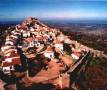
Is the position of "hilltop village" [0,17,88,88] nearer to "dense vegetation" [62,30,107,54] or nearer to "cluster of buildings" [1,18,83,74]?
"cluster of buildings" [1,18,83,74]

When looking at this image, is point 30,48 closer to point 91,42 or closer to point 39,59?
point 39,59

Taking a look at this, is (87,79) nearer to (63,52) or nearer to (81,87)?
(81,87)

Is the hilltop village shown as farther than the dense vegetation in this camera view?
No

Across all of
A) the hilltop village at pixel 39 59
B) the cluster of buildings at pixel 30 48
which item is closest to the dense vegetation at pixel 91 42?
the hilltop village at pixel 39 59

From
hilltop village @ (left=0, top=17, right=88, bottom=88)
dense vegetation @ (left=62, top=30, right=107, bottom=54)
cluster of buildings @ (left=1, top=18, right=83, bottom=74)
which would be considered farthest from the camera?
dense vegetation @ (left=62, top=30, right=107, bottom=54)

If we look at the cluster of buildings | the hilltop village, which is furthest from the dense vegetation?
the cluster of buildings

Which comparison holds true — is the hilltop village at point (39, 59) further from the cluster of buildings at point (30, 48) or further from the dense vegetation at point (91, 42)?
the dense vegetation at point (91, 42)

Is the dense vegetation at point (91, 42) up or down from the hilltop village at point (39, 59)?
down

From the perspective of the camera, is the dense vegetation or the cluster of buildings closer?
the cluster of buildings

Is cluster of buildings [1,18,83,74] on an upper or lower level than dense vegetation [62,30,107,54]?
upper

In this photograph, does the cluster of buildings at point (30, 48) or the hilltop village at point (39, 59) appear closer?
the hilltop village at point (39, 59)

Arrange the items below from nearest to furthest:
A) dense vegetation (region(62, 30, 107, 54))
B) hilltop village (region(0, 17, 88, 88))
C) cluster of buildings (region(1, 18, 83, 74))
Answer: hilltop village (region(0, 17, 88, 88)) < cluster of buildings (region(1, 18, 83, 74)) < dense vegetation (region(62, 30, 107, 54))

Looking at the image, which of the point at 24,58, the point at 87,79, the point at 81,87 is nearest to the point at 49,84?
the point at 81,87
